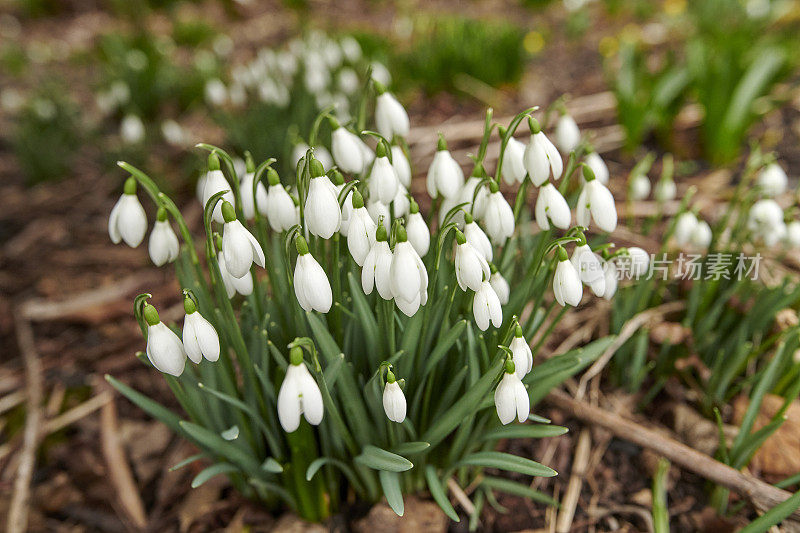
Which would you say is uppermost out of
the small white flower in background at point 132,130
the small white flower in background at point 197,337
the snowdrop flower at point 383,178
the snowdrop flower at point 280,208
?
the snowdrop flower at point 383,178

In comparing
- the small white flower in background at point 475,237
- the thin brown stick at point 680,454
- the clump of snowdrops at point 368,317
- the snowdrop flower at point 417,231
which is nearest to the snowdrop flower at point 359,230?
the clump of snowdrops at point 368,317

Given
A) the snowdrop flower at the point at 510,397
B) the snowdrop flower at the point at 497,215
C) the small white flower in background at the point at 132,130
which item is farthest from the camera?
the small white flower in background at the point at 132,130

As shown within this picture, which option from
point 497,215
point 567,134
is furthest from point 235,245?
point 567,134

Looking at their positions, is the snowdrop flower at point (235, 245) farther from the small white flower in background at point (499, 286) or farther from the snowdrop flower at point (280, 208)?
the small white flower in background at point (499, 286)

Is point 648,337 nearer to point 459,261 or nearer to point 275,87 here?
point 459,261

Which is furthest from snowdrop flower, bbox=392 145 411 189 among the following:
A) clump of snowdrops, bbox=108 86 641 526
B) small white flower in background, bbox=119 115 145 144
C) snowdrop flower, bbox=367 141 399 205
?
small white flower in background, bbox=119 115 145 144

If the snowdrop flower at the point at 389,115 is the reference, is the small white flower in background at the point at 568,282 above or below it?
below

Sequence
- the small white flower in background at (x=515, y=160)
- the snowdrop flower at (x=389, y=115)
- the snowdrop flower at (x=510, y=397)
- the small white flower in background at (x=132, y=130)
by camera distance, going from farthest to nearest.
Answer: the small white flower in background at (x=132, y=130) < the snowdrop flower at (x=389, y=115) < the small white flower in background at (x=515, y=160) < the snowdrop flower at (x=510, y=397)

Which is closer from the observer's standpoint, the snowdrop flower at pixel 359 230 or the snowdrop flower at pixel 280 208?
the snowdrop flower at pixel 359 230
